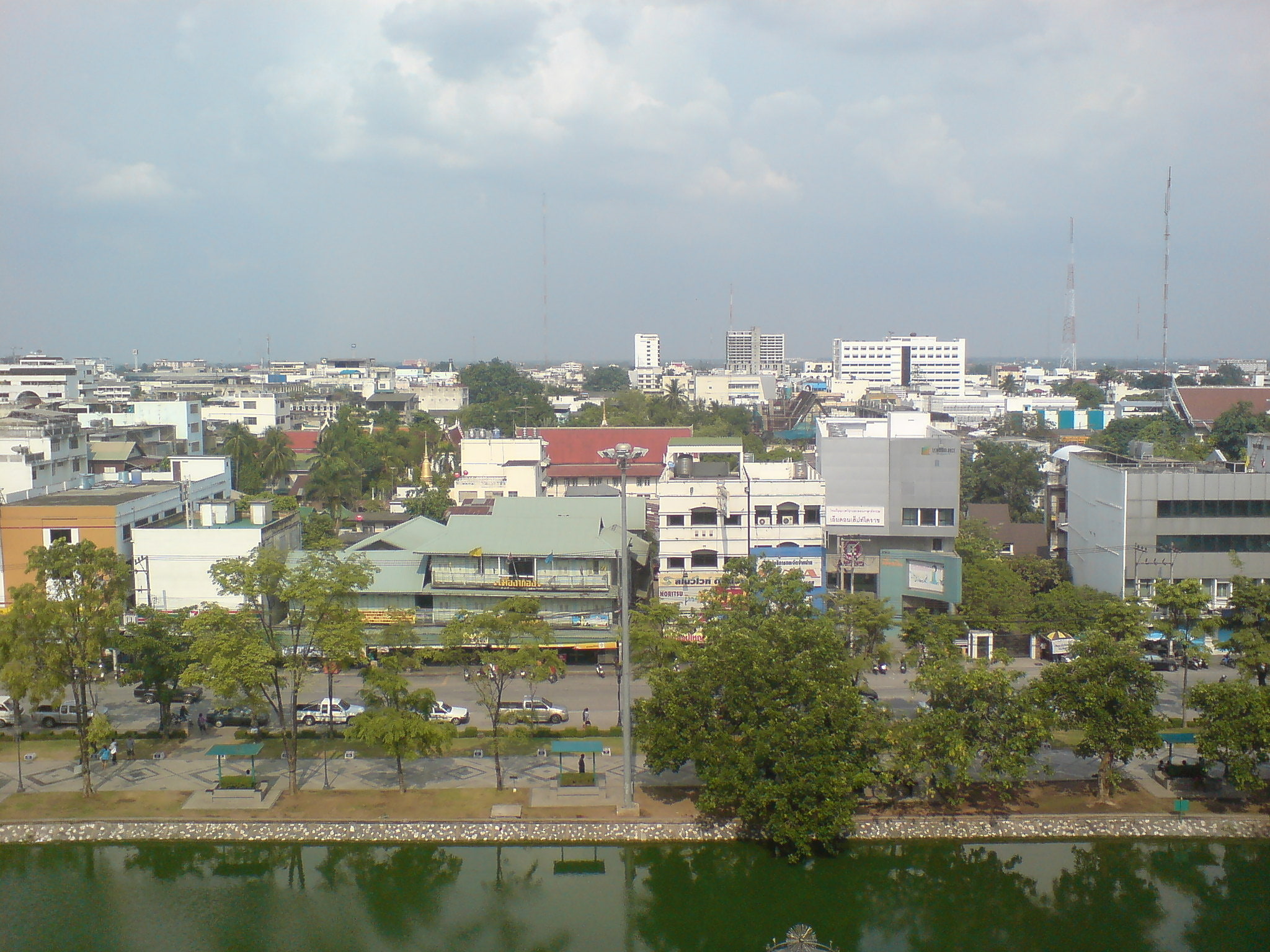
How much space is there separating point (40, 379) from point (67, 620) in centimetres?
6223

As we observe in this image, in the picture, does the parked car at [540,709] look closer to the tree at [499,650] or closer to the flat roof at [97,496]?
the tree at [499,650]

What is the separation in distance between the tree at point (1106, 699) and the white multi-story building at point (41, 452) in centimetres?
2479

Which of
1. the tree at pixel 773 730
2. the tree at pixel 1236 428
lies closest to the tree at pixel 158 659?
the tree at pixel 773 730

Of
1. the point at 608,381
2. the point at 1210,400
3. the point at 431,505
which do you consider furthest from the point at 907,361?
the point at 431,505

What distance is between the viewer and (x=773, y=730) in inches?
521

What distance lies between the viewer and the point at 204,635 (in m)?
14.6

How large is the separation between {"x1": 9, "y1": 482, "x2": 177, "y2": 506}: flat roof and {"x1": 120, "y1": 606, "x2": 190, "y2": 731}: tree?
23.8ft

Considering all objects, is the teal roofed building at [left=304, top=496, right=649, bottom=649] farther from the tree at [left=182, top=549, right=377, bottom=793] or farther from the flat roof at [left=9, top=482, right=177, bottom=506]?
the flat roof at [left=9, top=482, right=177, bottom=506]

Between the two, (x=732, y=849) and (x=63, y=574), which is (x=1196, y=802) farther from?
(x=63, y=574)

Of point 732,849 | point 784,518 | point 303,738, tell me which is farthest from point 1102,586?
point 303,738

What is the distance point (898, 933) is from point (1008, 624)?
10.3 meters

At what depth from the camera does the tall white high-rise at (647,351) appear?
152 m

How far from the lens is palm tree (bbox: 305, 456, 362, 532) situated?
3450 cm

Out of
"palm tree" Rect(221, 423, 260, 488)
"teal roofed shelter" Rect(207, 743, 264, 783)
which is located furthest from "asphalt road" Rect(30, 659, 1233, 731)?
"palm tree" Rect(221, 423, 260, 488)
